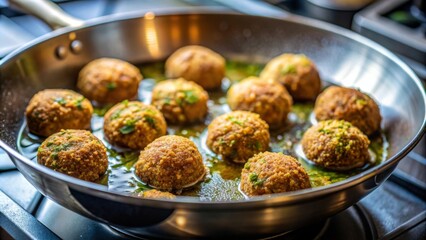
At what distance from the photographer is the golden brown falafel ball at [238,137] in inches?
63.6

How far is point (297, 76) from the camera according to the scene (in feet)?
6.33

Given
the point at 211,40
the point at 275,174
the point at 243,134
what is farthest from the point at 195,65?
the point at 275,174

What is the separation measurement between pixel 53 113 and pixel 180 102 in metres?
0.38

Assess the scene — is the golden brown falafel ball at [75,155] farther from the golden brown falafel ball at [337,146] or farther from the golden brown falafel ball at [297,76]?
the golden brown falafel ball at [297,76]

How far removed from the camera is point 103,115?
6.05 feet

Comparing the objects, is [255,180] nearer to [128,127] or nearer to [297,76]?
[128,127]

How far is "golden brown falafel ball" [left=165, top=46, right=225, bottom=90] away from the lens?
6.43 feet

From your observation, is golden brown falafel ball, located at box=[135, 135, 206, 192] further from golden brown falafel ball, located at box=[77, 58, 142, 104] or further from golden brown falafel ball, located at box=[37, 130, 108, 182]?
golden brown falafel ball, located at box=[77, 58, 142, 104]

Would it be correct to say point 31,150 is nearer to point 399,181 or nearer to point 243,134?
point 243,134

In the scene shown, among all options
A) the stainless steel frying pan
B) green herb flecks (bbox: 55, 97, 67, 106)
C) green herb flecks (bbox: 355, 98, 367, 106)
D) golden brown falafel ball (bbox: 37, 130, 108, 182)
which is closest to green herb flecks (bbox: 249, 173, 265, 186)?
the stainless steel frying pan

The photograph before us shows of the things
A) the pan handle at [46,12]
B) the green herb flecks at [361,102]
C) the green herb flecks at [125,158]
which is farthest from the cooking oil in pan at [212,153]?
the pan handle at [46,12]

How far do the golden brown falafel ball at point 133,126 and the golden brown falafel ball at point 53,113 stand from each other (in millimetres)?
89

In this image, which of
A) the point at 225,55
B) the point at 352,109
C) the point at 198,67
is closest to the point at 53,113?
the point at 198,67

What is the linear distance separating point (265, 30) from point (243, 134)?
0.65 metres
